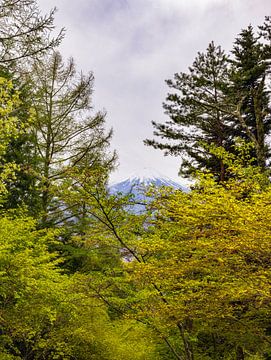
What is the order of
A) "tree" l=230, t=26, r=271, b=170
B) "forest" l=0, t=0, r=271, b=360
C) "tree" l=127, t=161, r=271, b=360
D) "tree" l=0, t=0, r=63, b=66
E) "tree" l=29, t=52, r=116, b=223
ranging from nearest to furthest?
1. "tree" l=127, t=161, r=271, b=360
2. "forest" l=0, t=0, r=271, b=360
3. "tree" l=0, t=0, r=63, b=66
4. "tree" l=29, t=52, r=116, b=223
5. "tree" l=230, t=26, r=271, b=170

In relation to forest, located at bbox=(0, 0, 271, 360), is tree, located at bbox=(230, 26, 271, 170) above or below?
above

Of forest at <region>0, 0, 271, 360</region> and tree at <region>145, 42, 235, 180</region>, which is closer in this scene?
forest at <region>0, 0, 271, 360</region>

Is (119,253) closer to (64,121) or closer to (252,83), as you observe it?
(64,121)

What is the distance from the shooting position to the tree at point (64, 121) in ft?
48.1

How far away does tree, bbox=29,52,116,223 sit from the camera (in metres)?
14.7

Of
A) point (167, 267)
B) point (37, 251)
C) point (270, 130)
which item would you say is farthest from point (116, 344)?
point (270, 130)

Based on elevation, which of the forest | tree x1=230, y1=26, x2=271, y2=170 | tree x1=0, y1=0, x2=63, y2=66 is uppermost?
tree x1=230, y1=26, x2=271, y2=170

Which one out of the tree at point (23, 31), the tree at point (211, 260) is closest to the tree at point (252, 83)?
the tree at point (211, 260)

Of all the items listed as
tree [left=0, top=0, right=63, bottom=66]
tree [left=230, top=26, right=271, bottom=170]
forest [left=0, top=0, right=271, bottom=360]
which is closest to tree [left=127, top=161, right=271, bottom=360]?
forest [left=0, top=0, right=271, bottom=360]

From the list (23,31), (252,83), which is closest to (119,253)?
(23,31)

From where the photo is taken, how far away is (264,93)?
1833 cm

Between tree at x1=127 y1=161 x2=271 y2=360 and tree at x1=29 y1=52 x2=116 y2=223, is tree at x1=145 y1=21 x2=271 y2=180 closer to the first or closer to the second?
tree at x1=29 y1=52 x2=116 y2=223

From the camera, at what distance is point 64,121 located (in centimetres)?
1517

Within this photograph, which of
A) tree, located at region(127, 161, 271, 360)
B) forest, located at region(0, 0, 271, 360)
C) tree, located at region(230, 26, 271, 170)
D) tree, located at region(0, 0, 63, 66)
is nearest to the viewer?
tree, located at region(127, 161, 271, 360)
